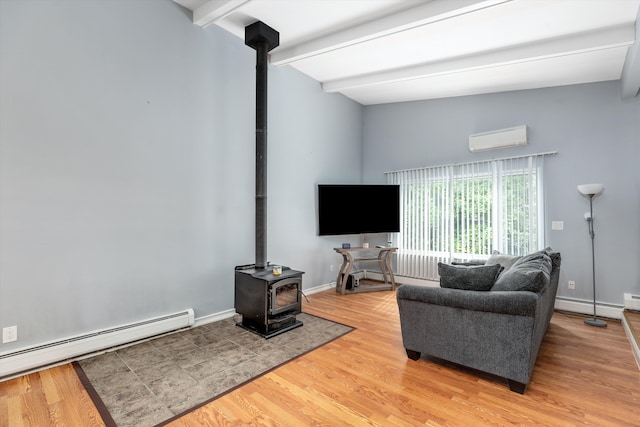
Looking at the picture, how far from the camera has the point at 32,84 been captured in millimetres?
2484

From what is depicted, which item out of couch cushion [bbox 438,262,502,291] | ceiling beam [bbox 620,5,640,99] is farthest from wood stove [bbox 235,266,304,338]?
ceiling beam [bbox 620,5,640,99]

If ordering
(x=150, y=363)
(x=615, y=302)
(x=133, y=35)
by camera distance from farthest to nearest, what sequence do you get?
(x=615, y=302), (x=133, y=35), (x=150, y=363)

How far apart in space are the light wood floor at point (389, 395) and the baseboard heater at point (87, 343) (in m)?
0.10

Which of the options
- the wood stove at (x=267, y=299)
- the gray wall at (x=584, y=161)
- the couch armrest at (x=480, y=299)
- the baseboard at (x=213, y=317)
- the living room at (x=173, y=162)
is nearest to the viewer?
the couch armrest at (x=480, y=299)

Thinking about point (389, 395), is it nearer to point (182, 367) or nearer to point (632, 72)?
point (182, 367)

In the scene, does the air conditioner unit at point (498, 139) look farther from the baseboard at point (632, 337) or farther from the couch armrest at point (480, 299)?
the couch armrest at point (480, 299)

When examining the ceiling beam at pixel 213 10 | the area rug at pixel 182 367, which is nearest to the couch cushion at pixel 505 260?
the area rug at pixel 182 367

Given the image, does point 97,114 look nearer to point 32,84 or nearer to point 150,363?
point 32,84

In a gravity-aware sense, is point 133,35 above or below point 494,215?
above

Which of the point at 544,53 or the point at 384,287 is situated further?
the point at 384,287

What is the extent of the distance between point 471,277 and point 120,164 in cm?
330

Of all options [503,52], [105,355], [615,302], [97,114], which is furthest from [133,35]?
[615,302]

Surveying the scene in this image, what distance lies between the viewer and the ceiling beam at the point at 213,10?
3064mm

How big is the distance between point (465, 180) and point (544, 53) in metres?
1.95
